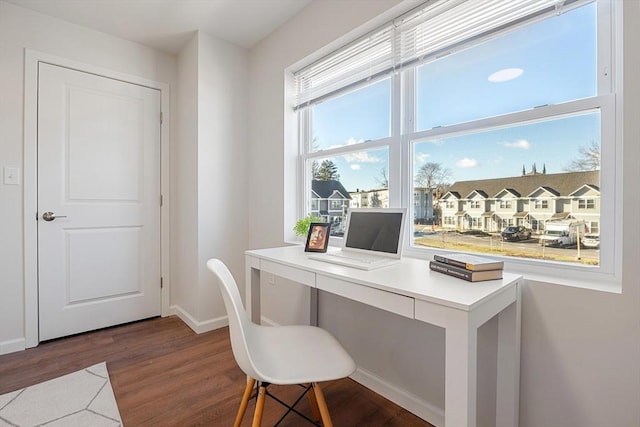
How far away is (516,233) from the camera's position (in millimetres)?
1351

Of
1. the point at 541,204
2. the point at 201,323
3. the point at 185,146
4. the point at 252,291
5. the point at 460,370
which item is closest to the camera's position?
the point at 460,370

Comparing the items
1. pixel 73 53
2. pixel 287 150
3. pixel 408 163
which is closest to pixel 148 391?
pixel 287 150

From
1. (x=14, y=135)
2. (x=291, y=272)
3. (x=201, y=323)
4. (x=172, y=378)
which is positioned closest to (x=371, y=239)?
(x=291, y=272)

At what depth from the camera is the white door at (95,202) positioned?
91.0 inches

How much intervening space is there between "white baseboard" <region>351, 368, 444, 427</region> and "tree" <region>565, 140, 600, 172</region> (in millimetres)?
1210

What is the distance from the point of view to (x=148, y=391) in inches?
67.2

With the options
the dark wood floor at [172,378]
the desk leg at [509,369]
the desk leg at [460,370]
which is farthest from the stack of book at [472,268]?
the dark wood floor at [172,378]

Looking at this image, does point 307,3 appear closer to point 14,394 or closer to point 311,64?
point 311,64

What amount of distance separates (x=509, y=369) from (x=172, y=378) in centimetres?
180

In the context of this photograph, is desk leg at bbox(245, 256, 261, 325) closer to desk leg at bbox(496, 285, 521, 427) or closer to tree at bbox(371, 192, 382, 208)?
tree at bbox(371, 192, 382, 208)

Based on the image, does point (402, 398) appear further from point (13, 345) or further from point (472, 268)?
point (13, 345)

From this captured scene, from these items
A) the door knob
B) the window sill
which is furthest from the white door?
the window sill

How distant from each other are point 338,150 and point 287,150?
471mm

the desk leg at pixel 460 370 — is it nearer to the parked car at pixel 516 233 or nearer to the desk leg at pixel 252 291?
the parked car at pixel 516 233
